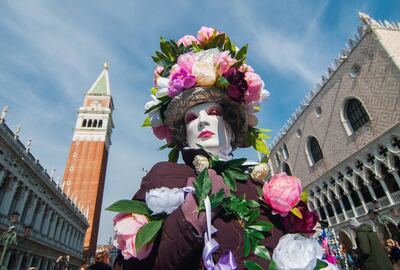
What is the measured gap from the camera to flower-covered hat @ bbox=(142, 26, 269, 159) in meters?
1.60

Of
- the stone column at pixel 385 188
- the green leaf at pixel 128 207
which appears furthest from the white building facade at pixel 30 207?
the stone column at pixel 385 188

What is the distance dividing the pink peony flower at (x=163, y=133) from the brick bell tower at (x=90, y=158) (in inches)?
1443

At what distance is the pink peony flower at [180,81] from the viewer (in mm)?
1583

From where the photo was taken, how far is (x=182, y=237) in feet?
2.99

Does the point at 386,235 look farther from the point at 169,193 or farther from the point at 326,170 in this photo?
the point at 169,193

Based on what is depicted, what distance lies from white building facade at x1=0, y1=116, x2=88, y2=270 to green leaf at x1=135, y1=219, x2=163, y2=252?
60.0ft

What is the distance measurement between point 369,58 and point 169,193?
17230 millimetres

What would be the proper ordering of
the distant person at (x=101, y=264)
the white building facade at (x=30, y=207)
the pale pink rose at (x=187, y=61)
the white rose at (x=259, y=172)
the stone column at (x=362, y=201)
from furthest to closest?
the white building facade at (x=30, y=207)
the stone column at (x=362, y=201)
the distant person at (x=101, y=264)
the pale pink rose at (x=187, y=61)
the white rose at (x=259, y=172)

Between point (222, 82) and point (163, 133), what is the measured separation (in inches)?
27.1

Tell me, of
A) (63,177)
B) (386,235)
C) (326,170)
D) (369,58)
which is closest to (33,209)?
(63,177)

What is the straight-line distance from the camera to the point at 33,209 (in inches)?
805

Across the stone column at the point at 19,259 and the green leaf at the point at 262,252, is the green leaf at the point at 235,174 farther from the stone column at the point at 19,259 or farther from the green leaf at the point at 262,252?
the stone column at the point at 19,259

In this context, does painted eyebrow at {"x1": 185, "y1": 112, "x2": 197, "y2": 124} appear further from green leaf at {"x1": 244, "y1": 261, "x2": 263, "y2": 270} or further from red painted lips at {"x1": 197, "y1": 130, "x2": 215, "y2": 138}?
green leaf at {"x1": 244, "y1": 261, "x2": 263, "y2": 270}

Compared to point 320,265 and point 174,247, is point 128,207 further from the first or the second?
point 320,265
